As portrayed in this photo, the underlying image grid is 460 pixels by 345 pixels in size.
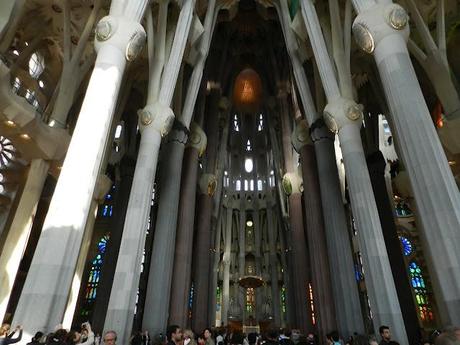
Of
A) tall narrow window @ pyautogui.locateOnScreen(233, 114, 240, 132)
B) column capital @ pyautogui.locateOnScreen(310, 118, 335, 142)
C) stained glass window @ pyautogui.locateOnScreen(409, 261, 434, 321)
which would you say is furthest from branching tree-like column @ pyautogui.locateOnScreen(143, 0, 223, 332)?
stained glass window @ pyautogui.locateOnScreen(409, 261, 434, 321)

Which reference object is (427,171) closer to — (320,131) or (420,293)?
(320,131)

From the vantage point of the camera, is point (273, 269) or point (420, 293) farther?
point (273, 269)

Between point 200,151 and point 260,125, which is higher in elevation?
point 260,125

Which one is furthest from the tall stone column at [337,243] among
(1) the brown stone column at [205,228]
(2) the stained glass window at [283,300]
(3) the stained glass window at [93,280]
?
(2) the stained glass window at [283,300]

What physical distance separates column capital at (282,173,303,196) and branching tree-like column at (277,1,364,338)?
300 inches

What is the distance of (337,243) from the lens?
10.8m

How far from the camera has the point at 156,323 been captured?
988 cm

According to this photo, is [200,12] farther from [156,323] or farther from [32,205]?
[156,323]

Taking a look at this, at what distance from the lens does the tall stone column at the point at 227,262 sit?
28167mm

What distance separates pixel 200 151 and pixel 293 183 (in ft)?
23.6

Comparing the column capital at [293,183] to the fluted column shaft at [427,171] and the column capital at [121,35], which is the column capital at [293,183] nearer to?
the fluted column shaft at [427,171]

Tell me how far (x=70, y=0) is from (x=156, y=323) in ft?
39.9

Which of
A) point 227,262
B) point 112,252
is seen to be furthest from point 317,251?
point 227,262

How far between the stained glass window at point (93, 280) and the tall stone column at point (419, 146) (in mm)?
22291
